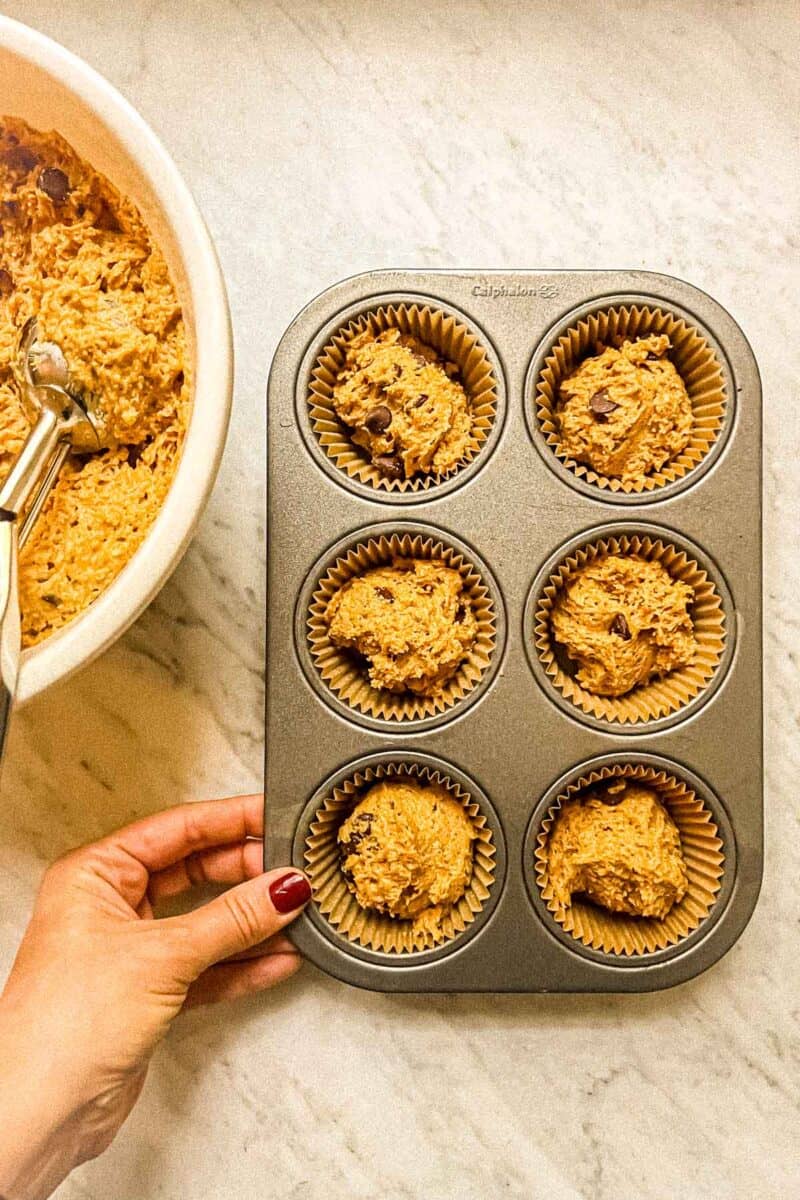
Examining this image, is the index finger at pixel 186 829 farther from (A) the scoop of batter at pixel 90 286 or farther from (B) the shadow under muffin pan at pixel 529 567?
(A) the scoop of batter at pixel 90 286

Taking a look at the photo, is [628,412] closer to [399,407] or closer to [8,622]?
[399,407]

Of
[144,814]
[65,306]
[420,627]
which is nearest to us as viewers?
[65,306]

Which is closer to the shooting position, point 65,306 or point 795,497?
point 65,306

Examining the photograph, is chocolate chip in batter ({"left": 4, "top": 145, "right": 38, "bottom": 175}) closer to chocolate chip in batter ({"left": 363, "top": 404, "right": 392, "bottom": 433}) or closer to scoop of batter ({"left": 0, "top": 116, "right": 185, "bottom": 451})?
scoop of batter ({"left": 0, "top": 116, "right": 185, "bottom": 451})

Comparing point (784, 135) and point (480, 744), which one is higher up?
point (784, 135)

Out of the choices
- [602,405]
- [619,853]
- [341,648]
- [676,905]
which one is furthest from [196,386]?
[676,905]

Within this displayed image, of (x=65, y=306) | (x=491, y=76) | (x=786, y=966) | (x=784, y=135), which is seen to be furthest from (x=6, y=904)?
(x=784, y=135)

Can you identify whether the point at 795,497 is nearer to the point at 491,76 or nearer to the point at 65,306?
the point at 491,76
